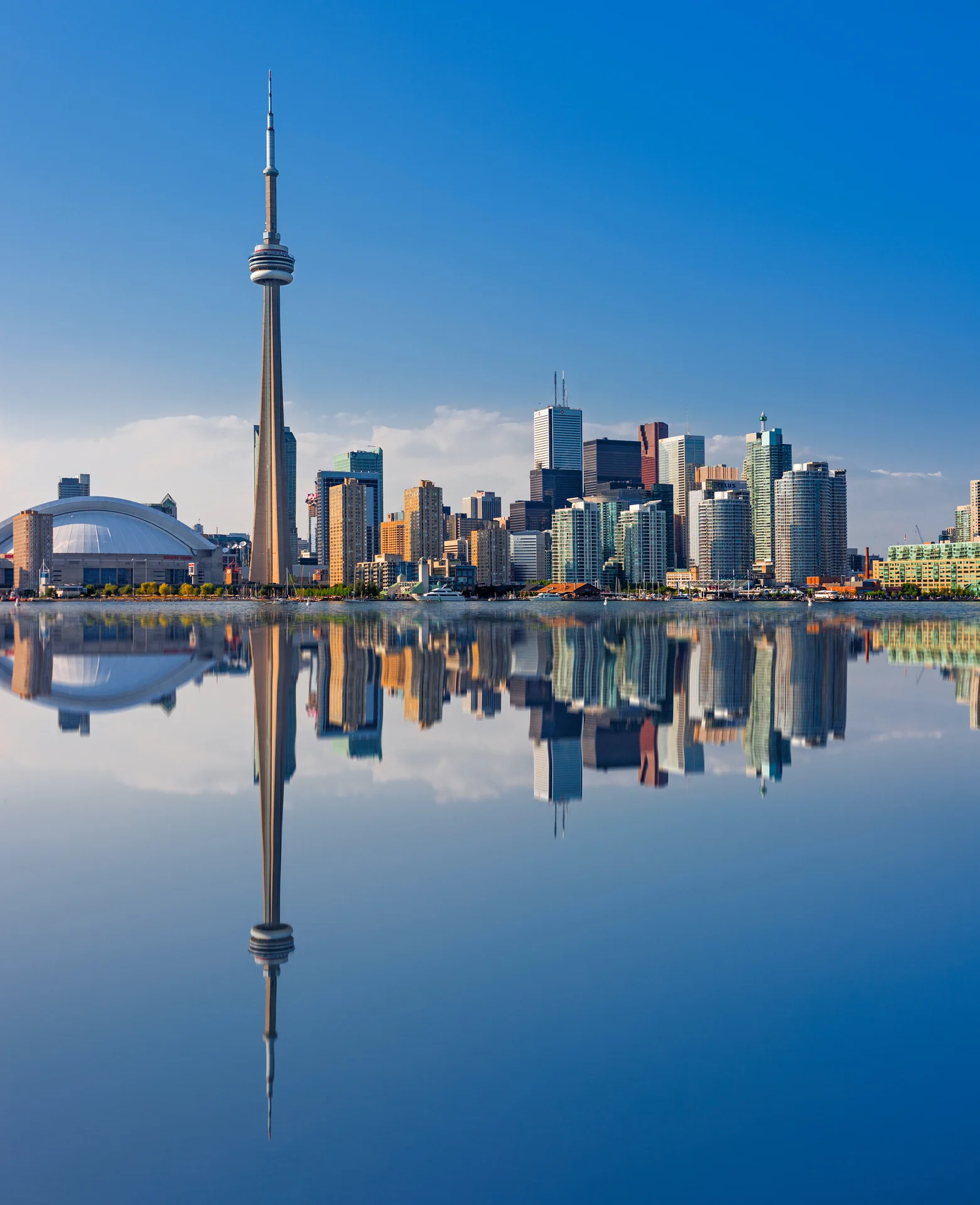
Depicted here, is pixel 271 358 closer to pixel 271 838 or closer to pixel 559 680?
pixel 559 680

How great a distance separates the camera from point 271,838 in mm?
12508

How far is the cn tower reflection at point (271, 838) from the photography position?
7504mm

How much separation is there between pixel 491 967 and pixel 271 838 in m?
5.10

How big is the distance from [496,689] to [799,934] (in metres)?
20.4

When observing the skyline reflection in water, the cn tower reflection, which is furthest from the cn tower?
the cn tower reflection

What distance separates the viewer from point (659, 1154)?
5.82 metres

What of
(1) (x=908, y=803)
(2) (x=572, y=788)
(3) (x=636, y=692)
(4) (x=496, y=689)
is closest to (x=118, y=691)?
(4) (x=496, y=689)

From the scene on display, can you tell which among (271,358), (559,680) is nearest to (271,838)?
(559,680)

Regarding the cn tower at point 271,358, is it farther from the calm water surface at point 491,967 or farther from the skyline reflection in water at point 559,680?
the calm water surface at point 491,967

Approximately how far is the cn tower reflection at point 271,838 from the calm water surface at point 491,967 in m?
0.06

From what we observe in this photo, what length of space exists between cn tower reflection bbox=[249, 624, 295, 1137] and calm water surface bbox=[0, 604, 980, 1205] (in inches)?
2.3

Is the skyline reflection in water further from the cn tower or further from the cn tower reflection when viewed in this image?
the cn tower

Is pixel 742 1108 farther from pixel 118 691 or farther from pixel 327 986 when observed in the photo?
pixel 118 691

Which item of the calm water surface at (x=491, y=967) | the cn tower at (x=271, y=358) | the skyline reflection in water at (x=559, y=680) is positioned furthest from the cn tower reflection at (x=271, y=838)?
the cn tower at (x=271, y=358)
